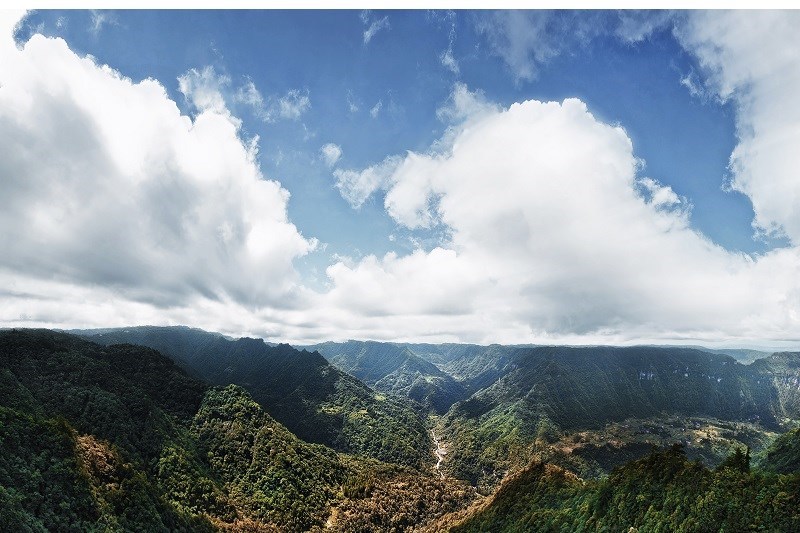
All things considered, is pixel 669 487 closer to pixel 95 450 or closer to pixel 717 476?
pixel 717 476

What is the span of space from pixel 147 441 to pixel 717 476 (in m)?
234

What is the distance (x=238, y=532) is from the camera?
177250 millimetres

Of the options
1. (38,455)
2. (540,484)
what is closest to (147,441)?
(38,455)

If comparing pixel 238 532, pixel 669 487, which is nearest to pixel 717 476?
pixel 669 487

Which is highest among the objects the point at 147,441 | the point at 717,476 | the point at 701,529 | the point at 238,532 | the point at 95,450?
the point at 717,476

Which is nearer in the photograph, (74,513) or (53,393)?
(74,513)

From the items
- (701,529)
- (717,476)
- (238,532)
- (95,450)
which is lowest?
(238,532)

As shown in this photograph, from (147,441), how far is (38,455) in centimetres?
8339

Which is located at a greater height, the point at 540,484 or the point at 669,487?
the point at 669,487

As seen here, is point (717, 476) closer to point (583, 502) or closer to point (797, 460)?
point (583, 502)

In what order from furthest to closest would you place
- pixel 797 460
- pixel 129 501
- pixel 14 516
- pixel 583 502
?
pixel 797 460, pixel 129 501, pixel 583 502, pixel 14 516

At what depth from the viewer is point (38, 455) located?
122 m

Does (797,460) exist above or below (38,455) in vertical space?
below

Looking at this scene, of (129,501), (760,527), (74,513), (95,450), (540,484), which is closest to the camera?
(760,527)
